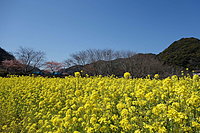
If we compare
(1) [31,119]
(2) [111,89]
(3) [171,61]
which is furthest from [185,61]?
(1) [31,119]

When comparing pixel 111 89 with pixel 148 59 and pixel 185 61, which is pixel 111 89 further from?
pixel 185 61

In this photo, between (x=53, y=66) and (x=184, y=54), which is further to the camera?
(x=53, y=66)

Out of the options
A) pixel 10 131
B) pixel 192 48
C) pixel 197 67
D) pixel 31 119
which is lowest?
pixel 10 131

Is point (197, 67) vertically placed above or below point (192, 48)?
below

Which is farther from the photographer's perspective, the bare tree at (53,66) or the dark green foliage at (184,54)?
the bare tree at (53,66)

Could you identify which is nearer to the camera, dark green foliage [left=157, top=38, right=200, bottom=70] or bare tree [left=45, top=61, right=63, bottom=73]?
dark green foliage [left=157, top=38, right=200, bottom=70]

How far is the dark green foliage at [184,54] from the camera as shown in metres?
22.9

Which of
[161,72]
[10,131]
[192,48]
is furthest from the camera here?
[192,48]

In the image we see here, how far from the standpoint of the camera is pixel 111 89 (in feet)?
17.1

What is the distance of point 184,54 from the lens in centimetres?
2506

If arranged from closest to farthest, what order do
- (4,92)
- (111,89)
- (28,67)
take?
(111,89) < (4,92) < (28,67)

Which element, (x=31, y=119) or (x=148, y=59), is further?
(x=148, y=59)

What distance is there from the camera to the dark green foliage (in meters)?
22.9

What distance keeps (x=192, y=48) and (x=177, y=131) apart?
89.0ft
